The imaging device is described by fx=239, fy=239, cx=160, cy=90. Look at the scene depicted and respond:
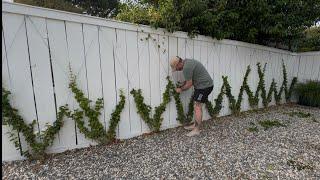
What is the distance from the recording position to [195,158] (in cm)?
354

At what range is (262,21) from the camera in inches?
243

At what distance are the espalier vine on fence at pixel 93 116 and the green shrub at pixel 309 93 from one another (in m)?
6.57

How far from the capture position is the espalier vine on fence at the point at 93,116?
11.7 feet

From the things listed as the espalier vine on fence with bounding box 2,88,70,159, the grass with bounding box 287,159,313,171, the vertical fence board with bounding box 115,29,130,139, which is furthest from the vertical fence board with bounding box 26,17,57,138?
the grass with bounding box 287,159,313,171

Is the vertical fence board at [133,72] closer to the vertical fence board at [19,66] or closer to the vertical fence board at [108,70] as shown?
the vertical fence board at [108,70]

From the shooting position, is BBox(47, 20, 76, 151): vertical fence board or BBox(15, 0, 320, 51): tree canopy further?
BBox(15, 0, 320, 51): tree canopy

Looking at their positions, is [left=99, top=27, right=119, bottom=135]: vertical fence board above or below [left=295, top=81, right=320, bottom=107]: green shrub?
above

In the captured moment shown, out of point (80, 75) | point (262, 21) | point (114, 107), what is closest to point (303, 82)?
point (262, 21)

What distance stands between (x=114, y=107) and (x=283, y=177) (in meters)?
2.67

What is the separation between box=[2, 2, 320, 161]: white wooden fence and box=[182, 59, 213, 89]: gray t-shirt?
1.64ft

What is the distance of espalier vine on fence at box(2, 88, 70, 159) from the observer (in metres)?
2.97

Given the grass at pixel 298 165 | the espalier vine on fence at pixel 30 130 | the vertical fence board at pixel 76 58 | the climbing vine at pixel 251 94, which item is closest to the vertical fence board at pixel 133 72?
the vertical fence board at pixel 76 58

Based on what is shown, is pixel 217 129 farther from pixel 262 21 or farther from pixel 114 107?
pixel 262 21

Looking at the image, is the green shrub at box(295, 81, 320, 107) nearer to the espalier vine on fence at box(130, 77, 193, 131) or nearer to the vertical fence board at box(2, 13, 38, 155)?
the espalier vine on fence at box(130, 77, 193, 131)
